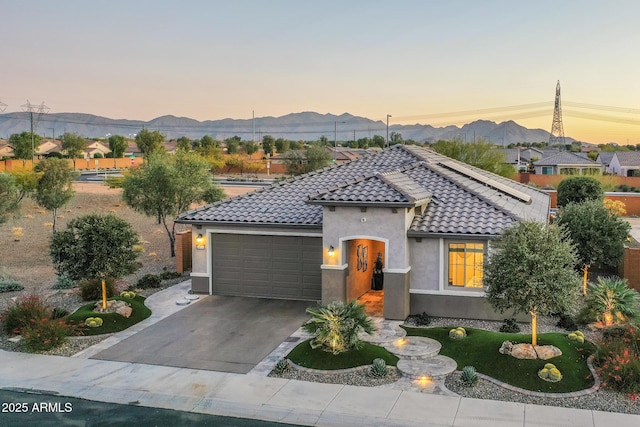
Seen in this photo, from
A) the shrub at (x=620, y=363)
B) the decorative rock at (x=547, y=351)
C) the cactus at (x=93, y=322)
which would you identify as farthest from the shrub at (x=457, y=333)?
the cactus at (x=93, y=322)

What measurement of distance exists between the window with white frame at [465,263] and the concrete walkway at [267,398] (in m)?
6.26

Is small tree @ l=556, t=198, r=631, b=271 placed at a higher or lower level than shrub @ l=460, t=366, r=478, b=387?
higher

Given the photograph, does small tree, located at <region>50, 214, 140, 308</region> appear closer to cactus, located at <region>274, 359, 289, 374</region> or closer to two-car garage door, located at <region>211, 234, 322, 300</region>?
two-car garage door, located at <region>211, 234, 322, 300</region>

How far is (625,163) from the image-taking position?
81.8m

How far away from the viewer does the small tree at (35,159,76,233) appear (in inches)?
1352

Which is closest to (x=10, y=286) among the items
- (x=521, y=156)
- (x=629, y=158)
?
(x=629, y=158)

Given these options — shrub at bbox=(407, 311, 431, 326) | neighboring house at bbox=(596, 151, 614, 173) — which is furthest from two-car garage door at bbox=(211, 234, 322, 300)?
neighboring house at bbox=(596, 151, 614, 173)

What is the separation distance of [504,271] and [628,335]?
351 cm

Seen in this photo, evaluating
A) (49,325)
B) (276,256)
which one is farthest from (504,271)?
(49,325)

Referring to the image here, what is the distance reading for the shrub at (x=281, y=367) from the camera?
13.9 metres

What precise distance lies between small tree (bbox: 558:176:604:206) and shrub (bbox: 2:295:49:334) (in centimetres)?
3222

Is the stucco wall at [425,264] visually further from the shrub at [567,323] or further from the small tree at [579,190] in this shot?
the small tree at [579,190]

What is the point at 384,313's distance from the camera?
59.9ft

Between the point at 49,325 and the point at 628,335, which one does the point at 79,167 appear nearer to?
the point at 49,325
